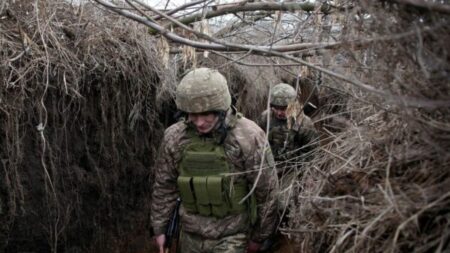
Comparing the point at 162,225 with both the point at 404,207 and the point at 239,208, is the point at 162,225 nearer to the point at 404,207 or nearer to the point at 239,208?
the point at 239,208

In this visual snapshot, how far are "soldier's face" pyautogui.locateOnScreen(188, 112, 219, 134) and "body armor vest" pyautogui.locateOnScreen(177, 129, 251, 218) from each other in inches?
3.8

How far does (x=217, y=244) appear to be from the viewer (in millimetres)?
4199

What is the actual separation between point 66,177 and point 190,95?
210cm

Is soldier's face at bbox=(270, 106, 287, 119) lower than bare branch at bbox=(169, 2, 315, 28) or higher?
lower

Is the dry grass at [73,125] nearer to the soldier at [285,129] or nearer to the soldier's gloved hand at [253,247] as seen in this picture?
the soldier at [285,129]

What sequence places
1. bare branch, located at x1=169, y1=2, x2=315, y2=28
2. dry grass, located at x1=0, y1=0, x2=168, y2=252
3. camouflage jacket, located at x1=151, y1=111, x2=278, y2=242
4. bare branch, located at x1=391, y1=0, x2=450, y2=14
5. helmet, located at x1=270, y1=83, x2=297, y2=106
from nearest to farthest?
bare branch, located at x1=391, y1=0, x2=450, y2=14, bare branch, located at x1=169, y1=2, x2=315, y2=28, camouflage jacket, located at x1=151, y1=111, x2=278, y2=242, dry grass, located at x1=0, y1=0, x2=168, y2=252, helmet, located at x1=270, y1=83, x2=297, y2=106

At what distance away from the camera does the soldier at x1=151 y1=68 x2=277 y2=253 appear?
4055 mm

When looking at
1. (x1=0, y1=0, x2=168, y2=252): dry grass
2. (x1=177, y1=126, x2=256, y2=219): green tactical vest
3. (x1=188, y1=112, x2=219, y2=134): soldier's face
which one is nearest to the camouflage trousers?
(x1=177, y1=126, x2=256, y2=219): green tactical vest

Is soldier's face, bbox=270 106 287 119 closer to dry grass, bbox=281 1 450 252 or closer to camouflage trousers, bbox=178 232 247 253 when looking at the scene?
camouflage trousers, bbox=178 232 247 253

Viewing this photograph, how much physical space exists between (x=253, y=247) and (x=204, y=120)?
1.07 meters

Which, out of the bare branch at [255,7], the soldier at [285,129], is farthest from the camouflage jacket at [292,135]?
the bare branch at [255,7]

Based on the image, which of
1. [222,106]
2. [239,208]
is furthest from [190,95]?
[239,208]

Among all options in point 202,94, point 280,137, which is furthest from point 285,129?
point 202,94

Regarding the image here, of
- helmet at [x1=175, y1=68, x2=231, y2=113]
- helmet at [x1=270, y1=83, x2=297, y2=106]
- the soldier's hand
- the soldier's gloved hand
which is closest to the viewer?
helmet at [x1=175, y1=68, x2=231, y2=113]
